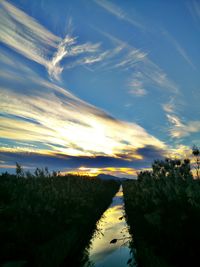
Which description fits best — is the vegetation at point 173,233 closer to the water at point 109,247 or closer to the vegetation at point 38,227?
the water at point 109,247

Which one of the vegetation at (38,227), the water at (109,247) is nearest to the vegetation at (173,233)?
the water at (109,247)

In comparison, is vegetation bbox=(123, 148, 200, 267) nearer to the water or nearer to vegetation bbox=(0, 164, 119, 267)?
the water

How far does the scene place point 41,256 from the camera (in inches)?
527

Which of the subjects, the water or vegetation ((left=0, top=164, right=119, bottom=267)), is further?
the water

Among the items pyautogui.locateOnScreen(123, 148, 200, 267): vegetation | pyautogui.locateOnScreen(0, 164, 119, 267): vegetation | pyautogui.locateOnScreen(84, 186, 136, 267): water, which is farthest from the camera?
pyautogui.locateOnScreen(84, 186, 136, 267): water

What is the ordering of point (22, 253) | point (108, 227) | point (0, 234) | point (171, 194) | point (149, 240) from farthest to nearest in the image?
1. point (108, 227)
2. point (171, 194)
3. point (149, 240)
4. point (0, 234)
5. point (22, 253)

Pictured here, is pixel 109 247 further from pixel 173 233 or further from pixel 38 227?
pixel 173 233

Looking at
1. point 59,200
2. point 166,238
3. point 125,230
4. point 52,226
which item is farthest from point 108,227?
point 166,238

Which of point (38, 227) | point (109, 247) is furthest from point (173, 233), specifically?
point (38, 227)

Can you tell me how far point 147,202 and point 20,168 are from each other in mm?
9619

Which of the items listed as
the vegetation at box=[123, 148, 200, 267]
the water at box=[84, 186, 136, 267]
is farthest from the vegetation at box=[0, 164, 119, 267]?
the vegetation at box=[123, 148, 200, 267]

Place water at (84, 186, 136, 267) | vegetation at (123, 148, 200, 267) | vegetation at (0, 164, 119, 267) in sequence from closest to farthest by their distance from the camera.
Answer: vegetation at (123, 148, 200, 267) < vegetation at (0, 164, 119, 267) < water at (84, 186, 136, 267)

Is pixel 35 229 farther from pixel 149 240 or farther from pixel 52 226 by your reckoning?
pixel 149 240

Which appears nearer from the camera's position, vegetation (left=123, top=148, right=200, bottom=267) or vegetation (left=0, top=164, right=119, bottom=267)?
vegetation (left=123, top=148, right=200, bottom=267)
